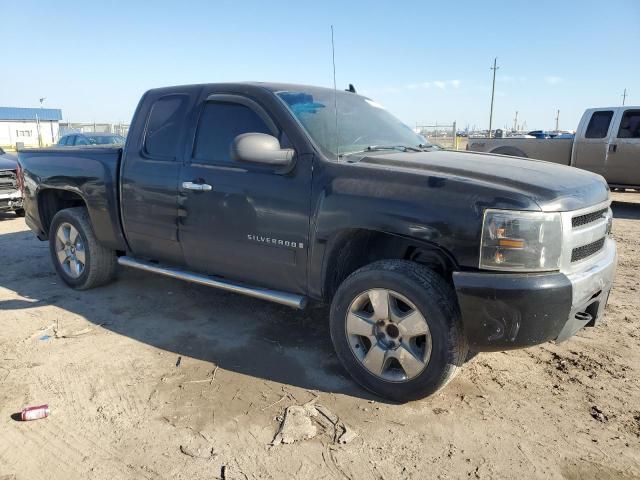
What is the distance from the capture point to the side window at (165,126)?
4.18 meters

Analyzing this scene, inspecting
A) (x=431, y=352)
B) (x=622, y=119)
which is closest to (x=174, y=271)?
(x=431, y=352)

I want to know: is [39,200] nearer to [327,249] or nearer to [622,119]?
[327,249]

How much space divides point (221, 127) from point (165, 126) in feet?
2.14

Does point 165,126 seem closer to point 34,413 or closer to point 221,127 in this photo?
point 221,127

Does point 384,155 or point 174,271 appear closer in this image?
point 384,155

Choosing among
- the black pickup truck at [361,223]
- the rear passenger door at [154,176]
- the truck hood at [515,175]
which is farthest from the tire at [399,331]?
the rear passenger door at [154,176]

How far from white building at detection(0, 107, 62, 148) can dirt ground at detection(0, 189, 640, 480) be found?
45922 mm

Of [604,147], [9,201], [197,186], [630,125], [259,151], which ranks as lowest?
[9,201]

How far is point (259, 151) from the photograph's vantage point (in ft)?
10.8

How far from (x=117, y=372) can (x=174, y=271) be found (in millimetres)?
981

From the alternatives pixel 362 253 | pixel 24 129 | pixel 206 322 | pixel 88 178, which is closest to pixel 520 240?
pixel 362 253

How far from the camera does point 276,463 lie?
8.38ft

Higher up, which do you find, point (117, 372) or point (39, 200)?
point (39, 200)

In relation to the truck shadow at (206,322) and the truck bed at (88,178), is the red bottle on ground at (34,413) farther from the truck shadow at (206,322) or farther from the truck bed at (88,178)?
the truck bed at (88,178)
